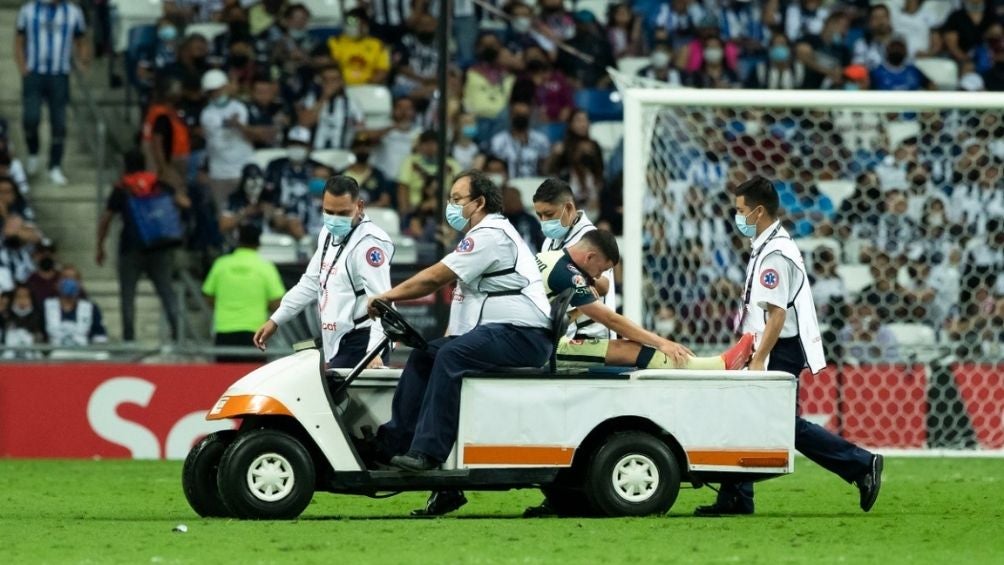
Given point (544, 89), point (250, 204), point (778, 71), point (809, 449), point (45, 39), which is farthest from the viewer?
point (778, 71)

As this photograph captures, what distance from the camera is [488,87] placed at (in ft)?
73.5

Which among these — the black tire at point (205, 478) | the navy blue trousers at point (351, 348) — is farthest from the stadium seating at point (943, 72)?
the black tire at point (205, 478)

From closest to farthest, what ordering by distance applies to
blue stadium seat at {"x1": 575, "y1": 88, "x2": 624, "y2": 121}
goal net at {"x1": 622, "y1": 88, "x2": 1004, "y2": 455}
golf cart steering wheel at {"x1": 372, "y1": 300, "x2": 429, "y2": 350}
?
golf cart steering wheel at {"x1": 372, "y1": 300, "x2": 429, "y2": 350}
goal net at {"x1": 622, "y1": 88, "x2": 1004, "y2": 455}
blue stadium seat at {"x1": 575, "y1": 88, "x2": 624, "y2": 121}

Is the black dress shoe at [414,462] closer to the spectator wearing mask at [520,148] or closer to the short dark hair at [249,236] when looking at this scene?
the short dark hair at [249,236]

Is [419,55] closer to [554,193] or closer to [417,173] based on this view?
[417,173]

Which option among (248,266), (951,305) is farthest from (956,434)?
(248,266)

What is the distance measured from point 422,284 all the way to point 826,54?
44.4 feet

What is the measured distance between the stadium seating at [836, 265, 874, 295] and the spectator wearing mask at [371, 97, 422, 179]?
4934 mm

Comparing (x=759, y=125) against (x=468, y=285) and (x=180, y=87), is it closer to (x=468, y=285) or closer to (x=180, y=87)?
(x=180, y=87)

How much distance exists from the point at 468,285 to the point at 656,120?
707cm

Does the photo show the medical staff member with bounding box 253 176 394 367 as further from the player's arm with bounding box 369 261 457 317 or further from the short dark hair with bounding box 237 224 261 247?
the short dark hair with bounding box 237 224 261 247

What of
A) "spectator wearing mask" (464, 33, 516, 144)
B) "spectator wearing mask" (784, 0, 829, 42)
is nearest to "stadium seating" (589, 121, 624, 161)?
"spectator wearing mask" (464, 33, 516, 144)

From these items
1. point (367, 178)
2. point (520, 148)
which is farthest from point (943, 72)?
point (367, 178)

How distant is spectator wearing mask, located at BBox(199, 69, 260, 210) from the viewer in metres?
21.1
